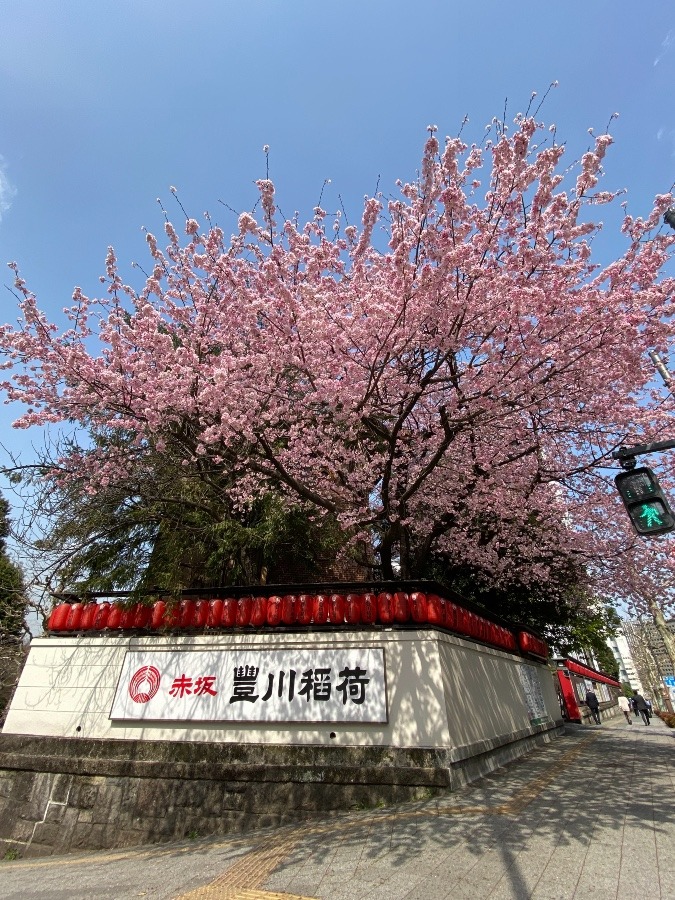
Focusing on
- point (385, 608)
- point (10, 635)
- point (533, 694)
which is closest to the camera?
point (385, 608)

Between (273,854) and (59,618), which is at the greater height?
(59,618)

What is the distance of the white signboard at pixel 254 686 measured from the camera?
28.1ft

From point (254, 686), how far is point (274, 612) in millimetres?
1398

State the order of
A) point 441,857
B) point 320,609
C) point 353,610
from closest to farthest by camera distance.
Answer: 1. point 441,857
2. point 353,610
3. point 320,609

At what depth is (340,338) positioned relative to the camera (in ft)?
25.9

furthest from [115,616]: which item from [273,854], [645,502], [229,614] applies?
[645,502]

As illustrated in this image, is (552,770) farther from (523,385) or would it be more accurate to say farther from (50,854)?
(50,854)

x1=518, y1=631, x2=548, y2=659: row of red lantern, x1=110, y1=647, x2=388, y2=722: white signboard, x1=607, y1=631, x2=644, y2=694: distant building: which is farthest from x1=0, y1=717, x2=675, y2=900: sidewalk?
x1=607, y1=631, x2=644, y2=694: distant building

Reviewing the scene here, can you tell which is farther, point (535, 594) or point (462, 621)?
point (535, 594)

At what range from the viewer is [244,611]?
986 cm

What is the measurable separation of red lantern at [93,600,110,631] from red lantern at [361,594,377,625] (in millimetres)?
5942

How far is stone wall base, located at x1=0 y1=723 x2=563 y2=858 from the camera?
25.5 feet

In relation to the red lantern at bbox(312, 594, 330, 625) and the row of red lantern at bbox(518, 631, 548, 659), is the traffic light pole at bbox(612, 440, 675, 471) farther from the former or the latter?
the row of red lantern at bbox(518, 631, 548, 659)

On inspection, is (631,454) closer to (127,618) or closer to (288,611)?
(288,611)
